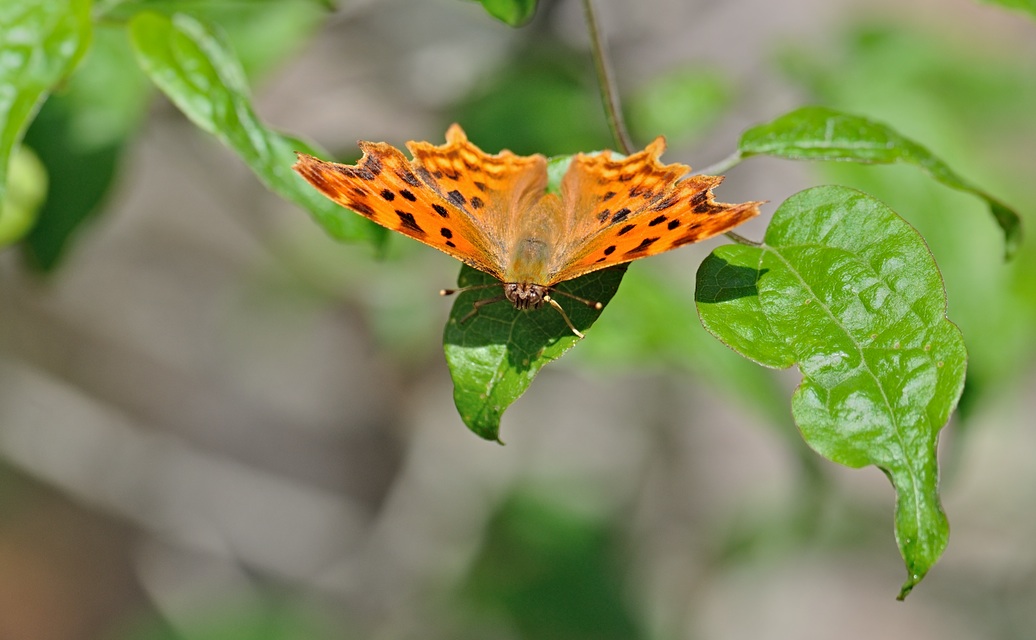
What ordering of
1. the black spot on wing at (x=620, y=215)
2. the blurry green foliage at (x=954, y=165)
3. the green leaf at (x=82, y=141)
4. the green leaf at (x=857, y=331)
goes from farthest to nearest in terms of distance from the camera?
the blurry green foliage at (x=954, y=165), the green leaf at (x=82, y=141), the black spot on wing at (x=620, y=215), the green leaf at (x=857, y=331)

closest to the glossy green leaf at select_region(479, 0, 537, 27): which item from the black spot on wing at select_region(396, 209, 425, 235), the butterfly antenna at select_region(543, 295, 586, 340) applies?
the black spot on wing at select_region(396, 209, 425, 235)

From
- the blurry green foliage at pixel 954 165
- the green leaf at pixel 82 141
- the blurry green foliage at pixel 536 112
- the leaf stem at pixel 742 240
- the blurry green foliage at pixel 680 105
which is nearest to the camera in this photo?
the leaf stem at pixel 742 240

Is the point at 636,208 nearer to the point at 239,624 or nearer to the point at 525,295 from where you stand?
the point at 525,295

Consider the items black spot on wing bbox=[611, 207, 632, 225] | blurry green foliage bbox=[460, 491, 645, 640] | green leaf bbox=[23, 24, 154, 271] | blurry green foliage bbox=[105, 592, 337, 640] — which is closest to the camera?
black spot on wing bbox=[611, 207, 632, 225]


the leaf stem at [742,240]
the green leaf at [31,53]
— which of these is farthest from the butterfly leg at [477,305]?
the green leaf at [31,53]

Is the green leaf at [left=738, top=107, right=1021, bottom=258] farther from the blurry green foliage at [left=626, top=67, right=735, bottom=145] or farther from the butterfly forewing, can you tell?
the blurry green foliage at [left=626, top=67, right=735, bottom=145]

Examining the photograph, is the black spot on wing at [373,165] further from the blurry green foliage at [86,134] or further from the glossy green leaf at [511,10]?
the blurry green foliage at [86,134]

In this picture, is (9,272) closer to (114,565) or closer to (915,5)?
(114,565)

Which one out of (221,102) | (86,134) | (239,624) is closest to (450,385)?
(239,624)
